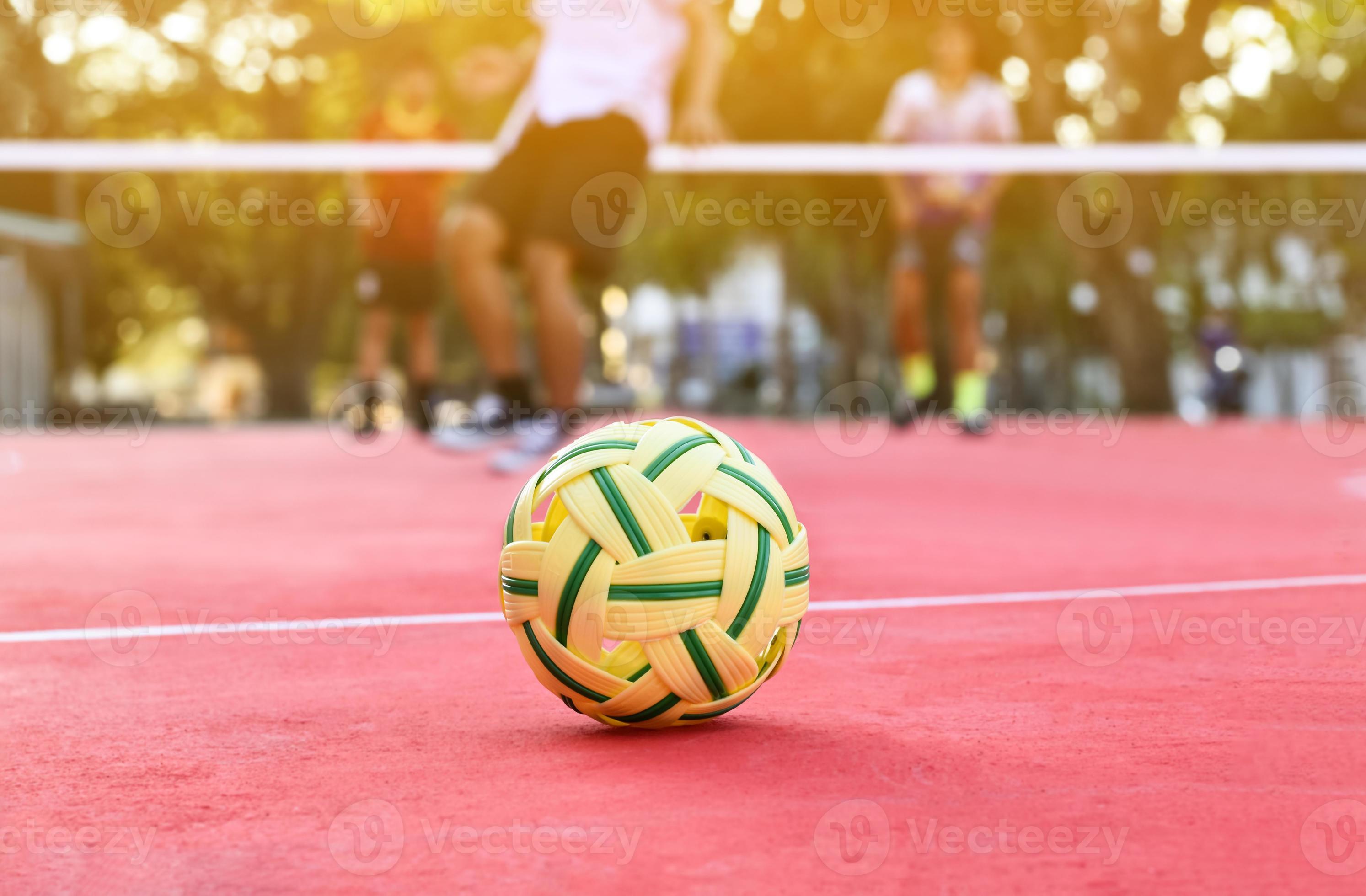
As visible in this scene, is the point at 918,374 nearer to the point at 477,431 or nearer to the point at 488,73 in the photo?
the point at 477,431

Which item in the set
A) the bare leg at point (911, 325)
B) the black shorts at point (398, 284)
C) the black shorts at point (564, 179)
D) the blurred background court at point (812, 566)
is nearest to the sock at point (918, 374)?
the bare leg at point (911, 325)

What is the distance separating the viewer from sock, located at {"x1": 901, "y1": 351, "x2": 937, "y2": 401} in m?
11.7

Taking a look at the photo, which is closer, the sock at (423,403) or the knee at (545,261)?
the knee at (545,261)

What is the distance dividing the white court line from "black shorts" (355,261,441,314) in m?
8.43

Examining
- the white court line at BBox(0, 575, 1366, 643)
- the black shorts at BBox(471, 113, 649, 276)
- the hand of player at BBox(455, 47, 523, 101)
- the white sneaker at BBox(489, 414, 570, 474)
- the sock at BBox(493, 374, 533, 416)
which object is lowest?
the white sneaker at BBox(489, 414, 570, 474)

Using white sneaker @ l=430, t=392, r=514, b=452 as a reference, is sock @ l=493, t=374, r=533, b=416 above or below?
above

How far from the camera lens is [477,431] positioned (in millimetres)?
10094

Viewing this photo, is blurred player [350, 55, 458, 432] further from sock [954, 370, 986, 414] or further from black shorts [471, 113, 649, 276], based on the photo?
black shorts [471, 113, 649, 276]

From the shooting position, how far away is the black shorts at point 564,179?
775cm

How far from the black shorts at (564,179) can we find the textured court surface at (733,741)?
2.29 m

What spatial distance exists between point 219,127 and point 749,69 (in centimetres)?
1335

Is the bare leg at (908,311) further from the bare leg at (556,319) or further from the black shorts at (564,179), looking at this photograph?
the bare leg at (556,319)

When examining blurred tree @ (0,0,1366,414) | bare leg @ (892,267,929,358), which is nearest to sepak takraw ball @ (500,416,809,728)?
bare leg @ (892,267,929,358)

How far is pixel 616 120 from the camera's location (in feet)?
25.5
